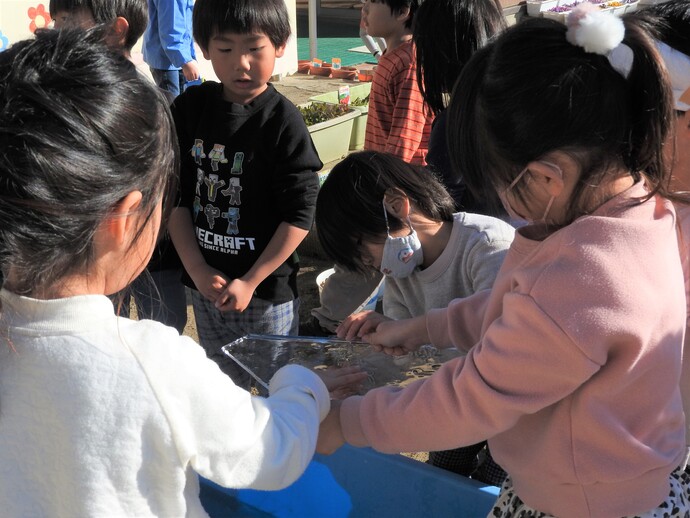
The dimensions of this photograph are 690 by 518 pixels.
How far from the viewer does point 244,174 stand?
1.97m

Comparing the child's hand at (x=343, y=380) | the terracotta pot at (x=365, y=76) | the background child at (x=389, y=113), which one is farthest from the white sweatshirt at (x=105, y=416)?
the terracotta pot at (x=365, y=76)

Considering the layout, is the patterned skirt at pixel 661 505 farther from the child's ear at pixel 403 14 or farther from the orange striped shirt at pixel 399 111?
the child's ear at pixel 403 14

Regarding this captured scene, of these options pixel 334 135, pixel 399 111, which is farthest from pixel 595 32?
pixel 334 135

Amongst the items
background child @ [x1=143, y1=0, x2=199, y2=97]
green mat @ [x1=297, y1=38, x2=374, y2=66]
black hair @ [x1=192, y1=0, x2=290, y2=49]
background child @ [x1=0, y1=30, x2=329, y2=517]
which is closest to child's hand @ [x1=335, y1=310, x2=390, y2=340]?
background child @ [x1=0, y1=30, x2=329, y2=517]

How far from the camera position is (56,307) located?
2.88 feet

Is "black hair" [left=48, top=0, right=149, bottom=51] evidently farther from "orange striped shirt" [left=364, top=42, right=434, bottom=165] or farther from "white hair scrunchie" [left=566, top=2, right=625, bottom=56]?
"white hair scrunchie" [left=566, top=2, right=625, bottom=56]

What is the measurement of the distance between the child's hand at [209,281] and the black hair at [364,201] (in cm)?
41

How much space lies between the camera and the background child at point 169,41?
4.12 m

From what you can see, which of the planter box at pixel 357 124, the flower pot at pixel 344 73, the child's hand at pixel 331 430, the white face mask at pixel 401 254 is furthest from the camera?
the flower pot at pixel 344 73

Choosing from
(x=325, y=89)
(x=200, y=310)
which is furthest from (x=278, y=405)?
(x=325, y=89)

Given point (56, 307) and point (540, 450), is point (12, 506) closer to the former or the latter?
point (56, 307)

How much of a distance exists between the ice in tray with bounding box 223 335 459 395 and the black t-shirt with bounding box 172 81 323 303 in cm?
40

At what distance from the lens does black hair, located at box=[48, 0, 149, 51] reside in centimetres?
235

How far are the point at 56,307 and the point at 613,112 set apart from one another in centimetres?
70
